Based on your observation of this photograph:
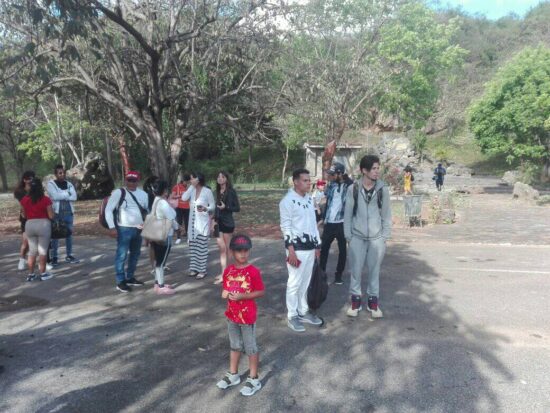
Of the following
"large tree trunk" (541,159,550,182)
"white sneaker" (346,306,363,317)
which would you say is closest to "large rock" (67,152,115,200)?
"white sneaker" (346,306,363,317)

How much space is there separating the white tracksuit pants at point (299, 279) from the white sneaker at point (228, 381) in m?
1.39

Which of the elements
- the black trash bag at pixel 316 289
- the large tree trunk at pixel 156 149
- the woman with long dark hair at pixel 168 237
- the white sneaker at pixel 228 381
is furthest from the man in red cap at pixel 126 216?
the large tree trunk at pixel 156 149

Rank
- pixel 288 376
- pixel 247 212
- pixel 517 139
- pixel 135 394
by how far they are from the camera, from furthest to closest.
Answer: pixel 517 139
pixel 247 212
pixel 288 376
pixel 135 394

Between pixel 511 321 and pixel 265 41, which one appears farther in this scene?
pixel 265 41

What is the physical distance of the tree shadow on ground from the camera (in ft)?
12.3

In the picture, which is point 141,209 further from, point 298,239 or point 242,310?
point 242,310

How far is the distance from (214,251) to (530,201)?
16.0 meters

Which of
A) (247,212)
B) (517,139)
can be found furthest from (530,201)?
(247,212)

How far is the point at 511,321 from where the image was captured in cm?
555

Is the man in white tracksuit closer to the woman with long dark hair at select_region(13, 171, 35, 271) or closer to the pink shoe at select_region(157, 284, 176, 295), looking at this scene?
the pink shoe at select_region(157, 284, 176, 295)

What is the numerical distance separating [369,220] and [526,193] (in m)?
18.6

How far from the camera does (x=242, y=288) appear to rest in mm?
3906

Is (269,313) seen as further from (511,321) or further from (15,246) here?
(15,246)

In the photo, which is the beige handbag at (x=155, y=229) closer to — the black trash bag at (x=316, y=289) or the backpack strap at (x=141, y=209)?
the backpack strap at (x=141, y=209)
